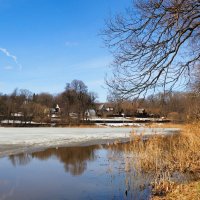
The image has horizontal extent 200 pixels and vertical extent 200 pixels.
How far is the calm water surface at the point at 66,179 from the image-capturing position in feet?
27.8

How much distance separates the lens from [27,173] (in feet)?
37.2

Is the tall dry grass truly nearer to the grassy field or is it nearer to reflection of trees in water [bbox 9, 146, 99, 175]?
the grassy field

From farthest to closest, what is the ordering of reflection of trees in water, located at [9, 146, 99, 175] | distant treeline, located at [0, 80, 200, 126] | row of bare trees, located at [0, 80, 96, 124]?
row of bare trees, located at [0, 80, 96, 124], reflection of trees in water, located at [9, 146, 99, 175], distant treeline, located at [0, 80, 200, 126]

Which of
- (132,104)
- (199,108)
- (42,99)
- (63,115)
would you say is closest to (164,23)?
(132,104)

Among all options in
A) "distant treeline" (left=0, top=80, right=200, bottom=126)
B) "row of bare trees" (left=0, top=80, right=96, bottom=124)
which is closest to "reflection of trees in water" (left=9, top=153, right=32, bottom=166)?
"distant treeline" (left=0, top=80, right=200, bottom=126)

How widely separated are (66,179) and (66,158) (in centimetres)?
493

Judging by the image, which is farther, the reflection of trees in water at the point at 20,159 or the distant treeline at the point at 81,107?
the reflection of trees in water at the point at 20,159

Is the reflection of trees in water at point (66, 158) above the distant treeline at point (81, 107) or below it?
below

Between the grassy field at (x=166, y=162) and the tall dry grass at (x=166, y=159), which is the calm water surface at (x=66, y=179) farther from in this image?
the tall dry grass at (x=166, y=159)

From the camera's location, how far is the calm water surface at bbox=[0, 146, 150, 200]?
27.8 feet

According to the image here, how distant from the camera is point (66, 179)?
409 inches

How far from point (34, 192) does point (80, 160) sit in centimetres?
615

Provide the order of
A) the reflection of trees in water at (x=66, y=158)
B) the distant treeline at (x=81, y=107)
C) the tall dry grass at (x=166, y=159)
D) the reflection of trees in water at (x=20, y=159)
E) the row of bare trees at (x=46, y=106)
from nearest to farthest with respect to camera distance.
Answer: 1. the distant treeline at (x=81, y=107)
2. the tall dry grass at (x=166, y=159)
3. the reflection of trees in water at (x=66, y=158)
4. the reflection of trees in water at (x=20, y=159)
5. the row of bare trees at (x=46, y=106)

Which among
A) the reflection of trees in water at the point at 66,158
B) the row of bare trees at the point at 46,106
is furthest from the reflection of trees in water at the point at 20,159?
the row of bare trees at the point at 46,106
